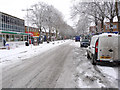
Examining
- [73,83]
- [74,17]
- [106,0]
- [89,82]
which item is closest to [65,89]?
[73,83]

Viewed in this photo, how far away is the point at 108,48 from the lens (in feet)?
20.9

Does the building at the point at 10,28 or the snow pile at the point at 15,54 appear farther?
the building at the point at 10,28

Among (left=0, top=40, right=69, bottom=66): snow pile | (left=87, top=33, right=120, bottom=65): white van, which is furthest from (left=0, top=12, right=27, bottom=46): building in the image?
(left=87, top=33, right=120, bottom=65): white van

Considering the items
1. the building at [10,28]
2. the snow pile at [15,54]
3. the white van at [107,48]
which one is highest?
the building at [10,28]

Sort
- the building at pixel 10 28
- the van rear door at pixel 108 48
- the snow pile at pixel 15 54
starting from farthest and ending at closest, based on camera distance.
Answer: the building at pixel 10 28
the snow pile at pixel 15 54
the van rear door at pixel 108 48

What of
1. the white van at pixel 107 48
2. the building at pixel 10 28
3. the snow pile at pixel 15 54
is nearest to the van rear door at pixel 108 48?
the white van at pixel 107 48

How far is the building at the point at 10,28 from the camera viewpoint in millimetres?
22395

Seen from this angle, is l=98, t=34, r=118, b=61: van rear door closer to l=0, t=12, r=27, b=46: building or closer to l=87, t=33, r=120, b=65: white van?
l=87, t=33, r=120, b=65: white van

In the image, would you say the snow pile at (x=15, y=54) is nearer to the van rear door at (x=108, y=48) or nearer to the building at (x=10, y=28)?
the building at (x=10, y=28)

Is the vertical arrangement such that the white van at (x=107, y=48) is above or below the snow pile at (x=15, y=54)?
above

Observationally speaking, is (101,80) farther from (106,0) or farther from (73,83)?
(106,0)

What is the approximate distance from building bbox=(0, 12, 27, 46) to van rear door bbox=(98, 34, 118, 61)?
61.7ft

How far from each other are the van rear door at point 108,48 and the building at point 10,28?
18805 mm

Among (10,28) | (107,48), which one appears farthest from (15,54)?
(10,28)
